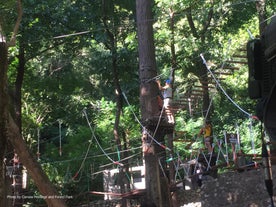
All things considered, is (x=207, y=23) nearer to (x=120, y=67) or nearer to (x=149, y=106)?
(x=120, y=67)

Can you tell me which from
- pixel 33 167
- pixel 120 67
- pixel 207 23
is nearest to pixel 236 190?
pixel 33 167

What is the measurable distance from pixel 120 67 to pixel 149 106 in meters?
5.29

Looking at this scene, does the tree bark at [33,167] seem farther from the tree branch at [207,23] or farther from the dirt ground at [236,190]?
the tree branch at [207,23]

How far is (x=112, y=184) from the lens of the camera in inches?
677

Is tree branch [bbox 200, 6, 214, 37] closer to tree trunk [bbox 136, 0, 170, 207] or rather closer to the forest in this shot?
the forest

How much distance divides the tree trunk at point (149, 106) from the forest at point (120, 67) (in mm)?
72

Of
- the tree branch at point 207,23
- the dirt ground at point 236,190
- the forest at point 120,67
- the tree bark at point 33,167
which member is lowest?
the dirt ground at point 236,190

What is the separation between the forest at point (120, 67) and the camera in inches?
474

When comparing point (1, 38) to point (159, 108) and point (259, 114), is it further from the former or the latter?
point (159, 108)

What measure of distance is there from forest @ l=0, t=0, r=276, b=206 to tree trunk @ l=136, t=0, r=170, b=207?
0.24ft

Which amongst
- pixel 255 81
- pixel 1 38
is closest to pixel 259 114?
pixel 255 81

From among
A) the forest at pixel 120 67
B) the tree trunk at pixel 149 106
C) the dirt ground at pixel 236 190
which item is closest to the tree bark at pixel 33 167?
the tree trunk at pixel 149 106

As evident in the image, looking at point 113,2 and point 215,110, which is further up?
point 113,2

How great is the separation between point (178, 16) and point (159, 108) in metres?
6.08
